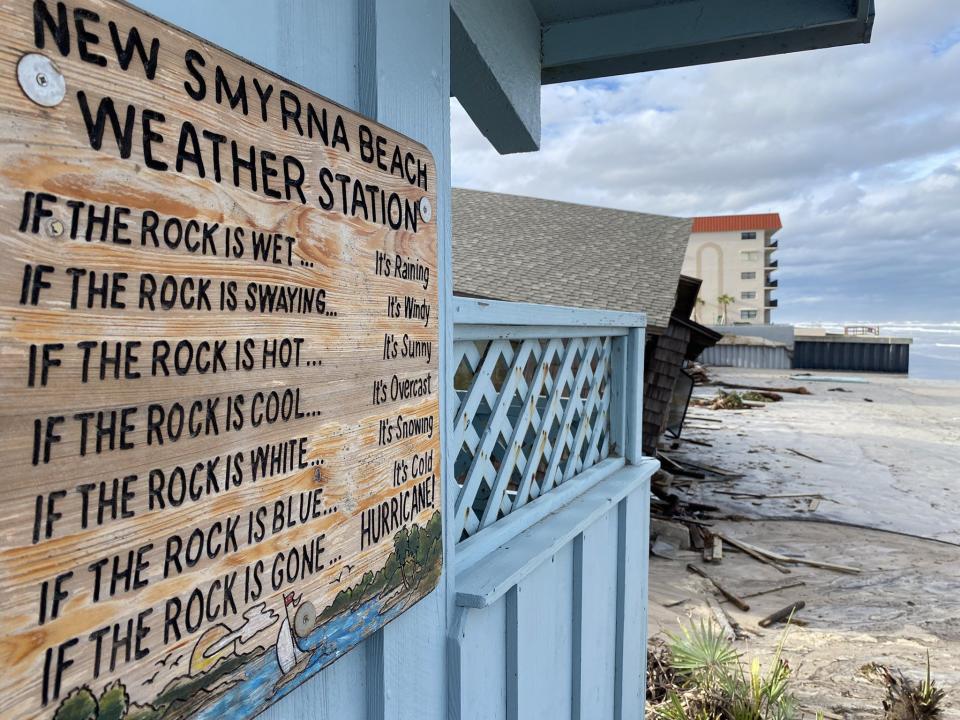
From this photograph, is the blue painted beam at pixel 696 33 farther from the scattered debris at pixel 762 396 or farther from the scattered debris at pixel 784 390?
the scattered debris at pixel 784 390

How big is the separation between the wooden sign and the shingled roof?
680 centimetres

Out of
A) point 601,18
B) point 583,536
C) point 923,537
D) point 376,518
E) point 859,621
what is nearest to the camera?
point 376,518

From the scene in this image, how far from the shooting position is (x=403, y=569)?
55.4 inches

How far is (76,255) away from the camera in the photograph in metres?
0.76

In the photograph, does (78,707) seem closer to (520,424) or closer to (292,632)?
(292,632)

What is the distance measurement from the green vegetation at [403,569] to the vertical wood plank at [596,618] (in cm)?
105

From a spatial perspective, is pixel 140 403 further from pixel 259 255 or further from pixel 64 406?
pixel 259 255

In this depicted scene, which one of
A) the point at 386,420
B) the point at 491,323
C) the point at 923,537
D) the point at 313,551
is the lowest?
the point at 923,537

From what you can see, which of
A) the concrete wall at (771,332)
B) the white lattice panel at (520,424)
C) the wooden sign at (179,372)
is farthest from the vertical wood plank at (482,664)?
the concrete wall at (771,332)

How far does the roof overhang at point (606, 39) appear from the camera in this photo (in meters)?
3.01

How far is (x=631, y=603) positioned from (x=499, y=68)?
2.53 meters

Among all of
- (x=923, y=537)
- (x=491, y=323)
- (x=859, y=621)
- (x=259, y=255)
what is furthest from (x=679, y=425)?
(x=259, y=255)

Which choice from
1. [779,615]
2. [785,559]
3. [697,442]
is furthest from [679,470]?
[779,615]

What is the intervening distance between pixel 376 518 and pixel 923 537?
994 cm
